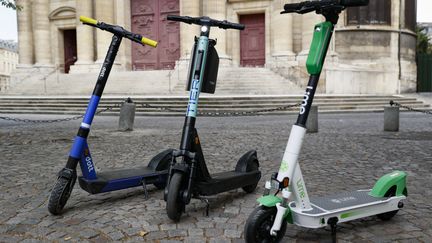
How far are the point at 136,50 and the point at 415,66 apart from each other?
18.9m

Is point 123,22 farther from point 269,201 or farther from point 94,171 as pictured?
point 269,201

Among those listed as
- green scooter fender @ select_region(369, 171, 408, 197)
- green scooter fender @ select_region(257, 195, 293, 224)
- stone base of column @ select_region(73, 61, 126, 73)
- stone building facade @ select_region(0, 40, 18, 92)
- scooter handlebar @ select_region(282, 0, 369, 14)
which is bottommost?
green scooter fender @ select_region(369, 171, 408, 197)

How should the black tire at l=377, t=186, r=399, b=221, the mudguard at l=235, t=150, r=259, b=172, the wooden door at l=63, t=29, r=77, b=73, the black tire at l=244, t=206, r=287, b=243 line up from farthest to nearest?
the wooden door at l=63, t=29, r=77, b=73, the mudguard at l=235, t=150, r=259, b=172, the black tire at l=377, t=186, r=399, b=221, the black tire at l=244, t=206, r=287, b=243

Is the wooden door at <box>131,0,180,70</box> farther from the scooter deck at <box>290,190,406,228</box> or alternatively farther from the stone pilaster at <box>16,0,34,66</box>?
the scooter deck at <box>290,190,406,228</box>

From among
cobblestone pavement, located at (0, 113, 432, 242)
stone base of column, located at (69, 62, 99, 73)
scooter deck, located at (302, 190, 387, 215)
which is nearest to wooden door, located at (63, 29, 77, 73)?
stone base of column, located at (69, 62, 99, 73)

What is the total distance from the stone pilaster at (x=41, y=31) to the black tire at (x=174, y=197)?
26.7 m

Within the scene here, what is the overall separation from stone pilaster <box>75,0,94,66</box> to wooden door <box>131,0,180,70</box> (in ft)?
8.79

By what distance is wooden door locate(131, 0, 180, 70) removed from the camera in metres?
25.1

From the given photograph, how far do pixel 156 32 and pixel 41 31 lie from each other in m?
8.14

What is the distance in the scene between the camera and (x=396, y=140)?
315 inches

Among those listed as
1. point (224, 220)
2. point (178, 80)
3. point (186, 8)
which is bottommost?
point (224, 220)

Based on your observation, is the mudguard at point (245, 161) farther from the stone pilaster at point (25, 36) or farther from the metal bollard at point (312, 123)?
the stone pilaster at point (25, 36)

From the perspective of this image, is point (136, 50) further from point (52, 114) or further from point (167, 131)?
point (167, 131)

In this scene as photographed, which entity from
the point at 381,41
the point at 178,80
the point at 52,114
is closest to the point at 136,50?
the point at 178,80
